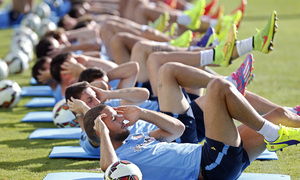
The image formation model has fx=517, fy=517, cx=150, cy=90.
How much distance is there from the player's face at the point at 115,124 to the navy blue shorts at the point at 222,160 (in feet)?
2.26

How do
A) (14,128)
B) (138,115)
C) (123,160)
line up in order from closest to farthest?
1. (123,160)
2. (138,115)
3. (14,128)

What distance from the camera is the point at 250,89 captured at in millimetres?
7859

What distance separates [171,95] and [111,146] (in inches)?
41.2

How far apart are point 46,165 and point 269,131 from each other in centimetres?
A: 225

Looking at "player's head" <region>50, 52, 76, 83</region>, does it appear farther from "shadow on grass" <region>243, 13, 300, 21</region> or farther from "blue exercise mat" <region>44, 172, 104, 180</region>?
"shadow on grass" <region>243, 13, 300, 21</region>

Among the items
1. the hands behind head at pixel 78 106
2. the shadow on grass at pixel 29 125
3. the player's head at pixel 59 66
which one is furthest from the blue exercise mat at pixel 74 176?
the player's head at pixel 59 66

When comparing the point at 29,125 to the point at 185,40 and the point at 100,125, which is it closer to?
the point at 185,40

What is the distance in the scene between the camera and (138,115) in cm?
446

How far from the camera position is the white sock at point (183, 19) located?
9.16m

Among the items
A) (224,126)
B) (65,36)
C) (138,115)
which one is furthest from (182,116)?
(65,36)

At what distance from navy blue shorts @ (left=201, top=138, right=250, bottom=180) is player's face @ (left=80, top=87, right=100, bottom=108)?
146 centimetres

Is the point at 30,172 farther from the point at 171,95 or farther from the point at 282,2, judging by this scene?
the point at 282,2

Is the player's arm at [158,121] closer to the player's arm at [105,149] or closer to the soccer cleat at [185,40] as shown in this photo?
the player's arm at [105,149]

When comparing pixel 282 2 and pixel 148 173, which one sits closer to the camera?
pixel 148 173
